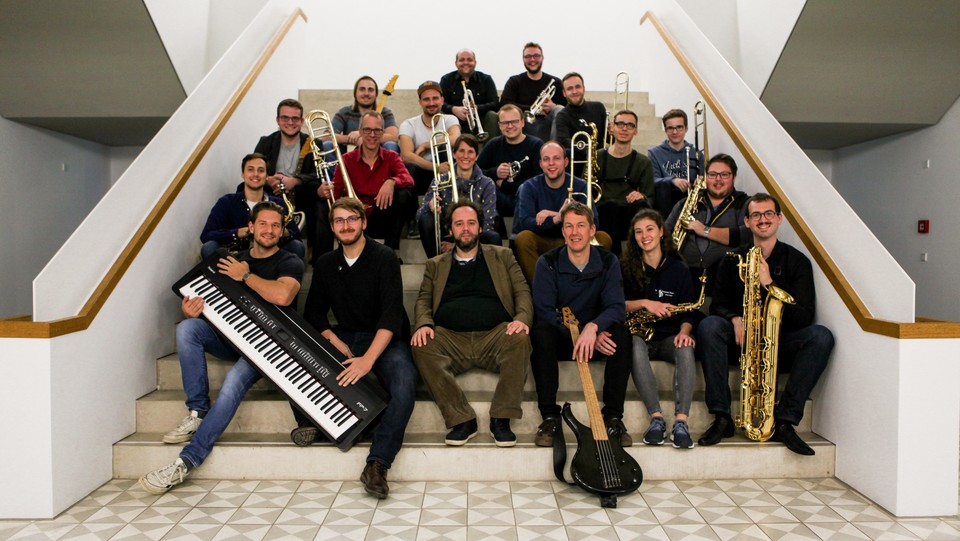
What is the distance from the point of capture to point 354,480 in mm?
2988

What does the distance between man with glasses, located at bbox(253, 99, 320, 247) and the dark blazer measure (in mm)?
1000

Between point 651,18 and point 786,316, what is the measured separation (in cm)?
375

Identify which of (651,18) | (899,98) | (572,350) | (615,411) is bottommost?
(615,411)

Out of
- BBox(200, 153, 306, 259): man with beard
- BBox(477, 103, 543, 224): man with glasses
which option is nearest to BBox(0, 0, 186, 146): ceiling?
BBox(200, 153, 306, 259): man with beard

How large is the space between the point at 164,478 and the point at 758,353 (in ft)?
7.73

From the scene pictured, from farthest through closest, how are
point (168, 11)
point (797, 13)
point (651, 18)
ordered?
point (651, 18), point (168, 11), point (797, 13)

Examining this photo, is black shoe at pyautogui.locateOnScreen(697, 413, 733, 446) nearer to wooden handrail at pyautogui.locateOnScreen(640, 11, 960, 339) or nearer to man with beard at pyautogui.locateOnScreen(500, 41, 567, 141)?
wooden handrail at pyautogui.locateOnScreen(640, 11, 960, 339)

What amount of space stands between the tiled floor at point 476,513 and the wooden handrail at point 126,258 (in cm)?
64

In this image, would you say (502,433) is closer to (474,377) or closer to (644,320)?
(474,377)

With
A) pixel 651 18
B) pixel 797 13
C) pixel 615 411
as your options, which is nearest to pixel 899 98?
pixel 797 13

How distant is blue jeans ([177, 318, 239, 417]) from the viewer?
3.06 meters

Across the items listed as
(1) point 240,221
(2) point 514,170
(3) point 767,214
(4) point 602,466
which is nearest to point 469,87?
(2) point 514,170

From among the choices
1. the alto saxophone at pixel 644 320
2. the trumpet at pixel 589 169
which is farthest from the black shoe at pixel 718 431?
the trumpet at pixel 589 169

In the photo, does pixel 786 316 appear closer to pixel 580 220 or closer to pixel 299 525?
pixel 580 220
